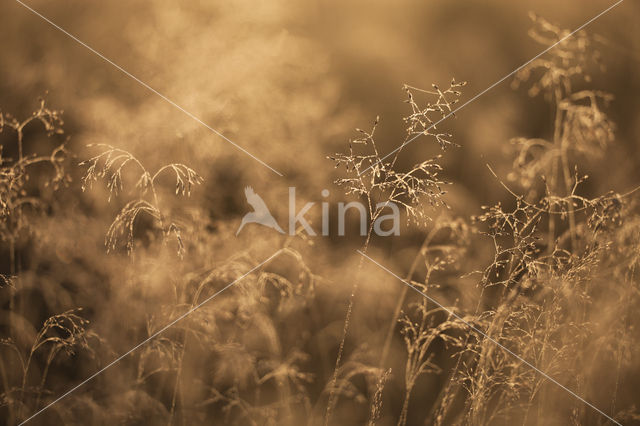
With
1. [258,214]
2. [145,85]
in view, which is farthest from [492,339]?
[145,85]

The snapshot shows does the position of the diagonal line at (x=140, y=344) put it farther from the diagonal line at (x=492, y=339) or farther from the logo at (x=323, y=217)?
the diagonal line at (x=492, y=339)

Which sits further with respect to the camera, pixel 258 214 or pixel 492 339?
pixel 258 214

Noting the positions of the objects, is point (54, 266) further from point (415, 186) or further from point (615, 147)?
point (615, 147)

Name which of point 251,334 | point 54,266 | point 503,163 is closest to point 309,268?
point 251,334

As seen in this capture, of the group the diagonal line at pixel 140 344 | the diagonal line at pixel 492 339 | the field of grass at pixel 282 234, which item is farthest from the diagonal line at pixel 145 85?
the diagonal line at pixel 492 339

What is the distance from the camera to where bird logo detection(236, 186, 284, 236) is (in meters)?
2.57

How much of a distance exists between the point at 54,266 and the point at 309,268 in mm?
1165

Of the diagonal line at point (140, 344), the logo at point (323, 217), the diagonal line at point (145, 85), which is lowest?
the diagonal line at point (140, 344)

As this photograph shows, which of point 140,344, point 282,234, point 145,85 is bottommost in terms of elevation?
point 140,344

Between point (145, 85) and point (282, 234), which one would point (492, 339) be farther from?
point (145, 85)

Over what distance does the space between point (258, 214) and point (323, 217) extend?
0.29 m

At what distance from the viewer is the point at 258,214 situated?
259 cm

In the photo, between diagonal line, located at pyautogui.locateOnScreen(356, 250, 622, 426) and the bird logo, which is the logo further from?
diagonal line, located at pyautogui.locateOnScreen(356, 250, 622, 426)

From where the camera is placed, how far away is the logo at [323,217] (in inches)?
102
